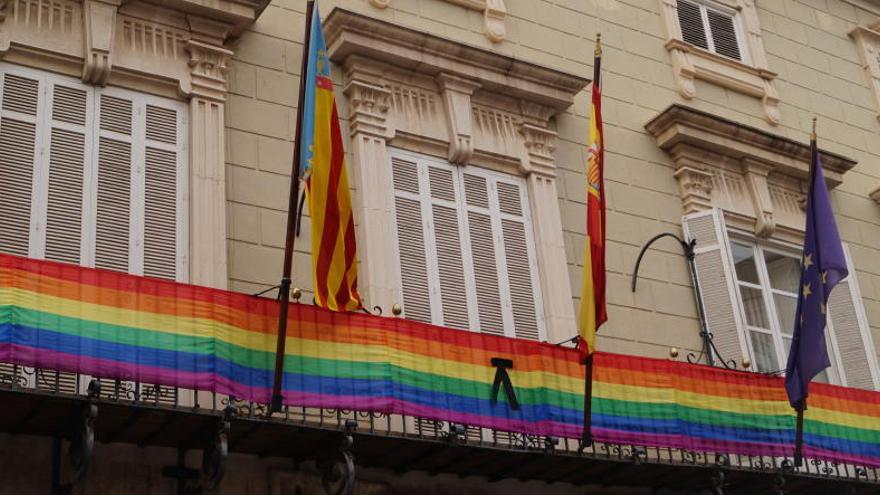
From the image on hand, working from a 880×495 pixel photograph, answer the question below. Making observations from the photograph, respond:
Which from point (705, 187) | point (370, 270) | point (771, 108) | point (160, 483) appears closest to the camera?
point (160, 483)

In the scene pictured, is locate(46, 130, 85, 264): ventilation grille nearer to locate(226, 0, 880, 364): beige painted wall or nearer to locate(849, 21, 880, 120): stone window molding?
locate(226, 0, 880, 364): beige painted wall

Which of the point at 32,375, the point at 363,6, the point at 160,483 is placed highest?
the point at 363,6

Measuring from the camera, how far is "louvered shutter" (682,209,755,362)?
14.4 m

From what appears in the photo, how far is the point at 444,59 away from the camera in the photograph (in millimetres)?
13766

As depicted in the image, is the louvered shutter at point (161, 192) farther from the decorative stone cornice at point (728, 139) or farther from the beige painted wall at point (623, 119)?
the decorative stone cornice at point (728, 139)

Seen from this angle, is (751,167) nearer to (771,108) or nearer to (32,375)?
(771,108)

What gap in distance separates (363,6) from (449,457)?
206 inches

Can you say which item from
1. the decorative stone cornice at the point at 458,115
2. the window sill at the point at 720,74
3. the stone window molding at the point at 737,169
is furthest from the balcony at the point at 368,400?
the window sill at the point at 720,74

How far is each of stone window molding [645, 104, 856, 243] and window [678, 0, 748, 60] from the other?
1814 millimetres

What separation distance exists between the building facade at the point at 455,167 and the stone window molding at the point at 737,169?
3 centimetres

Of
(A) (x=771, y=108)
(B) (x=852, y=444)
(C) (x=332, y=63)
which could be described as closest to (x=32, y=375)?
(C) (x=332, y=63)

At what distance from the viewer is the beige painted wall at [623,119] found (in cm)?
1245

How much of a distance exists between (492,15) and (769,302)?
4.66 metres

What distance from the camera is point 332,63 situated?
44.0 feet
